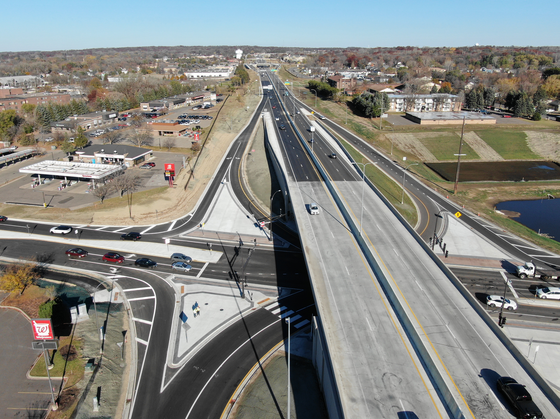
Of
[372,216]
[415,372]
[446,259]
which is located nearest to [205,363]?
[415,372]

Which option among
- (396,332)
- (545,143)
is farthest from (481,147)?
(396,332)

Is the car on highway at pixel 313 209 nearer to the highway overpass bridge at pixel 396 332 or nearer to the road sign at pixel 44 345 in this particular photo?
the highway overpass bridge at pixel 396 332

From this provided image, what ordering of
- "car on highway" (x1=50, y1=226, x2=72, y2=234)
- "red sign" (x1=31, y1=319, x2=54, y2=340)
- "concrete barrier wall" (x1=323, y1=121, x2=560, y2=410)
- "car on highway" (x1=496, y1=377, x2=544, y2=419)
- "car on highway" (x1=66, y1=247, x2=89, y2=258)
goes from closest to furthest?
"car on highway" (x1=496, y1=377, x2=544, y2=419)
"concrete barrier wall" (x1=323, y1=121, x2=560, y2=410)
"red sign" (x1=31, y1=319, x2=54, y2=340)
"car on highway" (x1=66, y1=247, x2=89, y2=258)
"car on highway" (x1=50, y1=226, x2=72, y2=234)

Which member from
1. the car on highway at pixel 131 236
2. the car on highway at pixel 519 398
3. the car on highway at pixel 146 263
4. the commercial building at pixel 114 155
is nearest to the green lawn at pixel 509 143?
the commercial building at pixel 114 155

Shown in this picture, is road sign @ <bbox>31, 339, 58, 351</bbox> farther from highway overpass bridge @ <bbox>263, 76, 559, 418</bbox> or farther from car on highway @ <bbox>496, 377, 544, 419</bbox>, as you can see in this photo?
car on highway @ <bbox>496, 377, 544, 419</bbox>

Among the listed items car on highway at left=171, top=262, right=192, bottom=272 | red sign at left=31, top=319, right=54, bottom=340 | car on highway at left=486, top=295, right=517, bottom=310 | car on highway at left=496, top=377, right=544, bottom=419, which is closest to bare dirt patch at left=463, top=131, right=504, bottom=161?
car on highway at left=486, top=295, right=517, bottom=310

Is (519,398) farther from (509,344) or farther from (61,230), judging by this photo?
(61,230)
